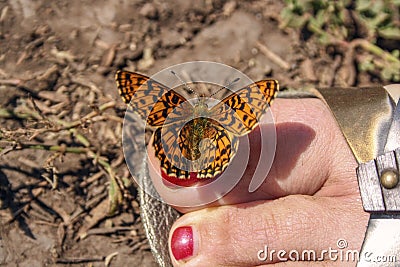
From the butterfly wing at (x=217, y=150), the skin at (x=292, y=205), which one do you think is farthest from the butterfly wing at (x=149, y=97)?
the skin at (x=292, y=205)

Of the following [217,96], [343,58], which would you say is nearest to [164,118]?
[217,96]

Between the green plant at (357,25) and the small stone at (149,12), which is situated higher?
the green plant at (357,25)

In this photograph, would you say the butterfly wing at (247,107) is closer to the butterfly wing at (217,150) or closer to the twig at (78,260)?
the butterfly wing at (217,150)

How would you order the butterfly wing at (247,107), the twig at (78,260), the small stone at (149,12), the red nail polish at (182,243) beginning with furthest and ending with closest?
the small stone at (149,12), the twig at (78,260), the red nail polish at (182,243), the butterfly wing at (247,107)

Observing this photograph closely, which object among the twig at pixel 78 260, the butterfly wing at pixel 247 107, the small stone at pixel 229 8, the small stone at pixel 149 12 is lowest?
the twig at pixel 78 260

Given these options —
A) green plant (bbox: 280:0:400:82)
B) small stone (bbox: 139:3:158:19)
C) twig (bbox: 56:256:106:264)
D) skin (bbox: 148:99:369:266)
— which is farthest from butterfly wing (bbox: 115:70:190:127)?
green plant (bbox: 280:0:400:82)

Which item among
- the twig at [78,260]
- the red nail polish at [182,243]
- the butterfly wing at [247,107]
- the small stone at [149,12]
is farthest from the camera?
the small stone at [149,12]

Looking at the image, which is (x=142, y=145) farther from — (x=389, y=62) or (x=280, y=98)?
(x=389, y=62)
